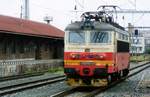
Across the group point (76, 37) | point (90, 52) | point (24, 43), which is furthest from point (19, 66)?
point (90, 52)

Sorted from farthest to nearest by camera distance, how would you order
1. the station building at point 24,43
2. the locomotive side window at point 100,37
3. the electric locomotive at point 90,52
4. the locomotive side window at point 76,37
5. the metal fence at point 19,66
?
1. the station building at point 24,43
2. the metal fence at point 19,66
3. the locomotive side window at point 76,37
4. the locomotive side window at point 100,37
5. the electric locomotive at point 90,52

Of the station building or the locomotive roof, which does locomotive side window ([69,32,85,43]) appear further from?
the station building

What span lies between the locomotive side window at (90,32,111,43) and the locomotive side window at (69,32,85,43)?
15.0 inches

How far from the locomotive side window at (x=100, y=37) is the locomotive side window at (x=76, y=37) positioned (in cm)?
38

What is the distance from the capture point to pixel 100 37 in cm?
1930

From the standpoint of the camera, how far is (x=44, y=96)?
16797mm

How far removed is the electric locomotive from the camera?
738 inches

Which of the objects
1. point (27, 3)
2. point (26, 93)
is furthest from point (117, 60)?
point (27, 3)

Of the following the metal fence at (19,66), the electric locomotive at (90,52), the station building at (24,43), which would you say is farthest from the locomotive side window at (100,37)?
the metal fence at (19,66)

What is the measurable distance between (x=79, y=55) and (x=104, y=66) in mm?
1138

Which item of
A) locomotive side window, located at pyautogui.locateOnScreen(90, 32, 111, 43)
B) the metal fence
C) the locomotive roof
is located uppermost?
the locomotive roof

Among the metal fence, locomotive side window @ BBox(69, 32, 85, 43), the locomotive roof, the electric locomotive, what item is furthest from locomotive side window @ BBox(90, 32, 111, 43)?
the metal fence

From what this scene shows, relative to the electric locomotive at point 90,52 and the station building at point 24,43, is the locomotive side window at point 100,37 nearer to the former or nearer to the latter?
the electric locomotive at point 90,52

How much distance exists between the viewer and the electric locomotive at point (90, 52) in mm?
18734
